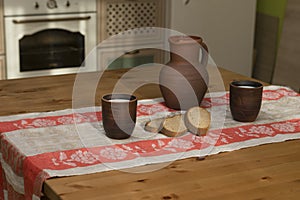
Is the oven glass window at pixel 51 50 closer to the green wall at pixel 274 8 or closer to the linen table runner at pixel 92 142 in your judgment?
the green wall at pixel 274 8

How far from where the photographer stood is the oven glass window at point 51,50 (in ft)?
12.7

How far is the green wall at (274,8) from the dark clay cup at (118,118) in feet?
10.7

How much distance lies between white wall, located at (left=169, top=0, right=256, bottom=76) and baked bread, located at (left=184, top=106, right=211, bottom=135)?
7.98 ft

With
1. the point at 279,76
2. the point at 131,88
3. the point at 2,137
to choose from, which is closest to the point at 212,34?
the point at 279,76

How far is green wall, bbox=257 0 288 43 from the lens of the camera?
478cm

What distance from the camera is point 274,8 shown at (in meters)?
4.85

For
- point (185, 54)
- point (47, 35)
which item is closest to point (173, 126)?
point (185, 54)

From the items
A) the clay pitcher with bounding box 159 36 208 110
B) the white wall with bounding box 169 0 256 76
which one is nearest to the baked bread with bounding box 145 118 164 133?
the clay pitcher with bounding box 159 36 208 110

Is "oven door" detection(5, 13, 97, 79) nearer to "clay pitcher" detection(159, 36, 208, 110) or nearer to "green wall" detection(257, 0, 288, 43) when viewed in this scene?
"green wall" detection(257, 0, 288, 43)

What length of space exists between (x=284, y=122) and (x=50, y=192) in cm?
85

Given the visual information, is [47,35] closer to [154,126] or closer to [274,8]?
[274,8]

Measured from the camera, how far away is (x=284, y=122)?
1909mm

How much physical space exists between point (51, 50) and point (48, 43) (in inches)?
2.2

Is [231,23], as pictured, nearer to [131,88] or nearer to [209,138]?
[131,88]
